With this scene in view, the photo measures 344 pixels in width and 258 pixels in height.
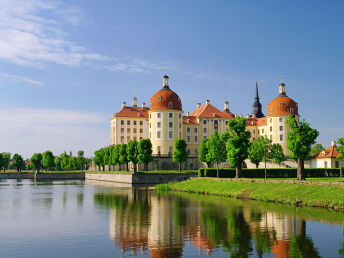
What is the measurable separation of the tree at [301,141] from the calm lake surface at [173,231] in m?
12.5

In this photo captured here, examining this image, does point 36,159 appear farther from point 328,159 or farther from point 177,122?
point 328,159

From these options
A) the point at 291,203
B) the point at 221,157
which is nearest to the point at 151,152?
the point at 221,157

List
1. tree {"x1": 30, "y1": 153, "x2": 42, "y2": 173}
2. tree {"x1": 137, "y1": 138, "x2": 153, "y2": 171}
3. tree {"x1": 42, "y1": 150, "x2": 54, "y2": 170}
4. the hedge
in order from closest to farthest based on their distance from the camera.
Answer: the hedge < tree {"x1": 137, "y1": 138, "x2": 153, "y2": 171} < tree {"x1": 42, "y1": 150, "x2": 54, "y2": 170} < tree {"x1": 30, "y1": 153, "x2": 42, "y2": 173}

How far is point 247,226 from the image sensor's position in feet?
91.7

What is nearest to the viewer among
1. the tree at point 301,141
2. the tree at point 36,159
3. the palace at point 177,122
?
the tree at point 301,141

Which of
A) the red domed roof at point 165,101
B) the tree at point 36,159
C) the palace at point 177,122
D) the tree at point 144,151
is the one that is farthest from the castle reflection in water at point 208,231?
the tree at point 36,159

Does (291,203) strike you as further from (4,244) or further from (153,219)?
(4,244)

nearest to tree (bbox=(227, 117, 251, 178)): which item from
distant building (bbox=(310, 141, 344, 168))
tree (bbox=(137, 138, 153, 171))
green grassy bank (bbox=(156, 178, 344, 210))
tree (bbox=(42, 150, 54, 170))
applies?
green grassy bank (bbox=(156, 178, 344, 210))

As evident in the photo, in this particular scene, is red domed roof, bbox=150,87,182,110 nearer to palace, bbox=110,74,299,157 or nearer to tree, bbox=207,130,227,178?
palace, bbox=110,74,299,157

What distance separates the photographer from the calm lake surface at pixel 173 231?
69.0 ft

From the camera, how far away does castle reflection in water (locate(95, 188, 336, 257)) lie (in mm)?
21219

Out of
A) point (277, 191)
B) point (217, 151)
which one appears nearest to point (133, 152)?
point (217, 151)

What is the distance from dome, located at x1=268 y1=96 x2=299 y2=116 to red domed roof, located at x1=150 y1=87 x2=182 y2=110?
2392 cm

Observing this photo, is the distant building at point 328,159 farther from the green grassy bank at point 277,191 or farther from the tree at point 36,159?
the tree at point 36,159
